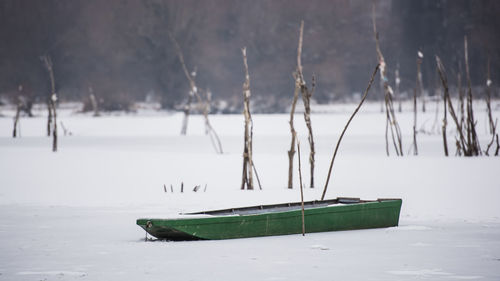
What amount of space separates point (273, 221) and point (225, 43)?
45.3m

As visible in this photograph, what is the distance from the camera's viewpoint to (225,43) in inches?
2099

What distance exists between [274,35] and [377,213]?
143 feet

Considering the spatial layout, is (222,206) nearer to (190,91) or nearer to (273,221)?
(273,221)

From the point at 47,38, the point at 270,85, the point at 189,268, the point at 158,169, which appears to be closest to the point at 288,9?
the point at 270,85

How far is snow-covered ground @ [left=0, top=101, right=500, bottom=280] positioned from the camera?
708cm

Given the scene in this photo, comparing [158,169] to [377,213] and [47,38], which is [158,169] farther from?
[47,38]

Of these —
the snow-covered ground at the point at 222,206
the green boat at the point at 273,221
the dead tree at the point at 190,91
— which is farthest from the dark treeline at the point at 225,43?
the green boat at the point at 273,221

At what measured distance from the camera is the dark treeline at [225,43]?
46.5 meters

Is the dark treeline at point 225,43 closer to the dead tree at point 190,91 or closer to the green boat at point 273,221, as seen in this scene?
the dead tree at point 190,91

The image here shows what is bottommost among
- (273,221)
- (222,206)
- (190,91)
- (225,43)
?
(222,206)

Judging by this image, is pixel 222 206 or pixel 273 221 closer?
pixel 273 221

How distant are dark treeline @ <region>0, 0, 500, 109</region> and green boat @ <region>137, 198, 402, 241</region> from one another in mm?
34093

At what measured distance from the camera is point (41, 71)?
46719 millimetres

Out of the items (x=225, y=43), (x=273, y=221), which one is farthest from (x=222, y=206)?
(x=225, y=43)
